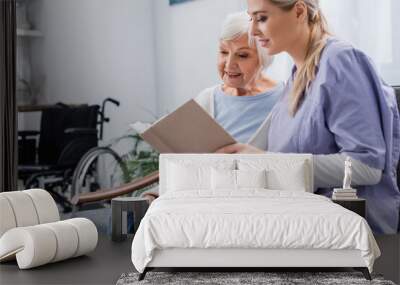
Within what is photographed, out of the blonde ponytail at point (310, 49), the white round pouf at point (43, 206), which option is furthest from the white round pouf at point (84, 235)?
the blonde ponytail at point (310, 49)

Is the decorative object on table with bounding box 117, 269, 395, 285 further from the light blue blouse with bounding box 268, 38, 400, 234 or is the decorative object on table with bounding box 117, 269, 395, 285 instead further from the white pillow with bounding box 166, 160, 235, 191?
the light blue blouse with bounding box 268, 38, 400, 234

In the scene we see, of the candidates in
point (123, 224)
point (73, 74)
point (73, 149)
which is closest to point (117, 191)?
point (123, 224)

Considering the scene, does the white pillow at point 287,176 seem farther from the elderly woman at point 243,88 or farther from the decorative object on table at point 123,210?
the decorative object on table at point 123,210

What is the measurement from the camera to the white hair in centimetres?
646

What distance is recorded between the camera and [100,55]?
702 cm

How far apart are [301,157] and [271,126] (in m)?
0.50

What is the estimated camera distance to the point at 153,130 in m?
6.39

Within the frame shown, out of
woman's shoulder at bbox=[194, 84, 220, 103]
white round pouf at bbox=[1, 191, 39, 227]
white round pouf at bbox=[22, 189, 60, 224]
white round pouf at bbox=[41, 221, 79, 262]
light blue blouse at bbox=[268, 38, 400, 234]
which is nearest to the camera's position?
white round pouf at bbox=[41, 221, 79, 262]

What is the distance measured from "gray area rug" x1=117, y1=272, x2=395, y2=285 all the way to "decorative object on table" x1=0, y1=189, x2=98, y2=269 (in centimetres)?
59

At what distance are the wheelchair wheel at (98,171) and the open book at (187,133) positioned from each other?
0.62 m

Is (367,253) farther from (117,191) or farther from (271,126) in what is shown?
(117,191)

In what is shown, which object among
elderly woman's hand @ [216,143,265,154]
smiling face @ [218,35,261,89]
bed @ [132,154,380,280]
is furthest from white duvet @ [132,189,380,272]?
smiling face @ [218,35,261,89]

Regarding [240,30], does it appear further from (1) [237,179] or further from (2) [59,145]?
(2) [59,145]

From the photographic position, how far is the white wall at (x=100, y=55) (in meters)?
6.93
